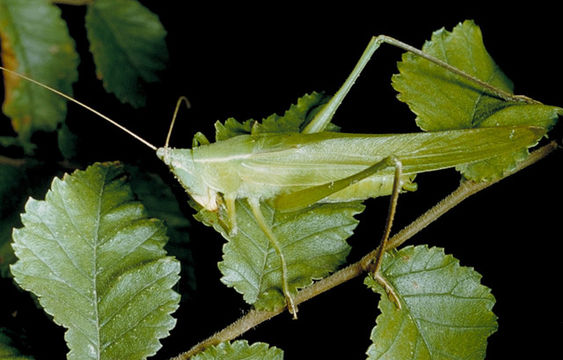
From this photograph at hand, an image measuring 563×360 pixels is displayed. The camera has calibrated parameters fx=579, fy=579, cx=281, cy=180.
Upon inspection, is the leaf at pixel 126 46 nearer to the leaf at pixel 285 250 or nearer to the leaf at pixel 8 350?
the leaf at pixel 285 250

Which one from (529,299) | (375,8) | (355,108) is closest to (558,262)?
(529,299)

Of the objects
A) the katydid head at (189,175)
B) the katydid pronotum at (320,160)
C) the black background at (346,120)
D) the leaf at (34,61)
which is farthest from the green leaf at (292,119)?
the leaf at (34,61)

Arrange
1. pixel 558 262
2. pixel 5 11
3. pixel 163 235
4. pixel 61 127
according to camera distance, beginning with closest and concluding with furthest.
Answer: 1. pixel 163 235
2. pixel 558 262
3. pixel 5 11
4. pixel 61 127

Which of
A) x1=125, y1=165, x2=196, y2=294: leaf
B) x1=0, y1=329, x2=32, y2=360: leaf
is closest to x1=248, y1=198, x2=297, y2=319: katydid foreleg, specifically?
x1=125, y1=165, x2=196, y2=294: leaf

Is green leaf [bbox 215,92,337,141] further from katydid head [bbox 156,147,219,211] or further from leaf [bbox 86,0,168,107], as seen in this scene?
leaf [bbox 86,0,168,107]

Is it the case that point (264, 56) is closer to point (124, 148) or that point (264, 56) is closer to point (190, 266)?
point (124, 148)

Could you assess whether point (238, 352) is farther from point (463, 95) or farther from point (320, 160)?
point (463, 95)
